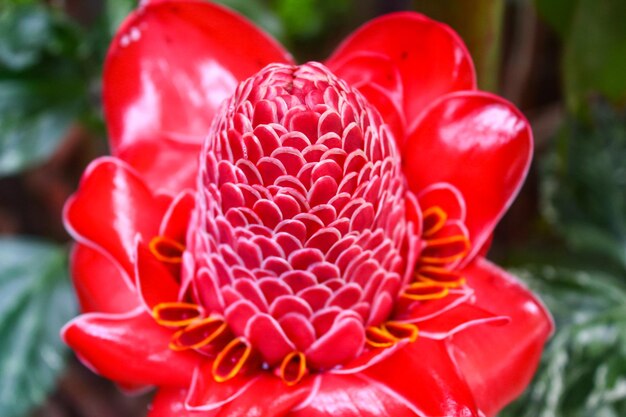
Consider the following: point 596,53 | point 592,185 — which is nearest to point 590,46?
point 596,53

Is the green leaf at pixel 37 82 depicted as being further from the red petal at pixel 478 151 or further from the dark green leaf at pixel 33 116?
the red petal at pixel 478 151

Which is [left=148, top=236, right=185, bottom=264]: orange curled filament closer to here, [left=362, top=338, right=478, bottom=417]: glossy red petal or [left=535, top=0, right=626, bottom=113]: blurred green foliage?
[left=362, top=338, right=478, bottom=417]: glossy red petal

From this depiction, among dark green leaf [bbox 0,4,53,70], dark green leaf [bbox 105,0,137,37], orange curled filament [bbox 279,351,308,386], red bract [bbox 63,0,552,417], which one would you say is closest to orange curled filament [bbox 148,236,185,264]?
red bract [bbox 63,0,552,417]

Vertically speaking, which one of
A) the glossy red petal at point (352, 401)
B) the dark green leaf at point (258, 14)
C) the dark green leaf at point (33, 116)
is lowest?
the dark green leaf at point (33, 116)

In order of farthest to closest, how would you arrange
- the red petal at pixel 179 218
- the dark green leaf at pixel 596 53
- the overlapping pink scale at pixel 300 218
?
1. the dark green leaf at pixel 596 53
2. the red petal at pixel 179 218
3. the overlapping pink scale at pixel 300 218

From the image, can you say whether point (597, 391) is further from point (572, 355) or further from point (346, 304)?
point (346, 304)

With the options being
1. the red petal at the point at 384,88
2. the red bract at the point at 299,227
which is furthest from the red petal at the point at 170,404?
the red petal at the point at 384,88

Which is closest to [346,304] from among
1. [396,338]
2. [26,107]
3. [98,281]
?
[396,338]

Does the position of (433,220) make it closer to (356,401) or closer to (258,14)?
(356,401)
